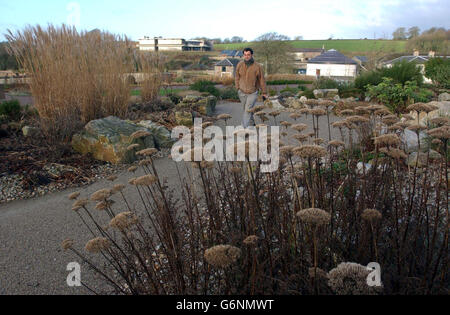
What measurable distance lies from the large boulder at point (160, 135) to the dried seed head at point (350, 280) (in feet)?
21.2

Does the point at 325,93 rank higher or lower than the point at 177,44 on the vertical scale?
lower

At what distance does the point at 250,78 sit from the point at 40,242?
508 cm

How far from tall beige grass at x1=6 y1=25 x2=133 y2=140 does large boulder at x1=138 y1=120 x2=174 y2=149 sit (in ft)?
3.59

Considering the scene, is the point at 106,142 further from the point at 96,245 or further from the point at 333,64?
the point at 333,64

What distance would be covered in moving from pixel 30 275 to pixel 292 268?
2.42 metres

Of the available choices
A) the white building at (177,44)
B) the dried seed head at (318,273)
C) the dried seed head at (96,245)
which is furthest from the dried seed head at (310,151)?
the white building at (177,44)

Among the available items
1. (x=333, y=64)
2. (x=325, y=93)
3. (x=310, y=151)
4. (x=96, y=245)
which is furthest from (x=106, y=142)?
(x=333, y=64)

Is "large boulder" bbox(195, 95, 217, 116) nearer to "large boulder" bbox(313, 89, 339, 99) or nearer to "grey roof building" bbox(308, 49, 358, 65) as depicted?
"large boulder" bbox(313, 89, 339, 99)

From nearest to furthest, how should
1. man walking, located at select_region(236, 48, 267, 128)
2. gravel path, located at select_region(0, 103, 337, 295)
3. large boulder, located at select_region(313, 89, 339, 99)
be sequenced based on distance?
gravel path, located at select_region(0, 103, 337, 295), man walking, located at select_region(236, 48, 267, 128), large boulder, located at select_region(313, 89, 339, 99)

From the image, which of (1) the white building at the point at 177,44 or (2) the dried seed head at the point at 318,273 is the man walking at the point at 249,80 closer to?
(2) the dried seed head at the point at 318,273

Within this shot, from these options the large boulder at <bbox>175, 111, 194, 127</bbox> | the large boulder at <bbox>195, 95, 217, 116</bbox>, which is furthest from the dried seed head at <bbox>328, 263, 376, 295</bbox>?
the large boulder at <bbox>195, 95, 217, 116</bbox>

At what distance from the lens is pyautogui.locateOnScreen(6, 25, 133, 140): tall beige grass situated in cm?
668

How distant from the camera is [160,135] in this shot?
775 centimetres
